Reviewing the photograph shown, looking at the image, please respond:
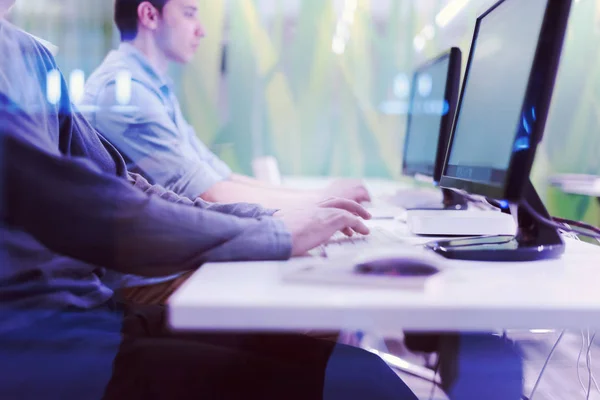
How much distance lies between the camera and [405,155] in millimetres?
2088

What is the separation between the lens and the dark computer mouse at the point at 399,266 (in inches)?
25.8

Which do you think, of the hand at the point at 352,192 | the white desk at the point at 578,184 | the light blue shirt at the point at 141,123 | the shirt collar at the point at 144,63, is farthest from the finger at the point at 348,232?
the white desk at the point at 578,184

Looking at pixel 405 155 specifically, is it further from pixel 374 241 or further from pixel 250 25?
pixel 250 25

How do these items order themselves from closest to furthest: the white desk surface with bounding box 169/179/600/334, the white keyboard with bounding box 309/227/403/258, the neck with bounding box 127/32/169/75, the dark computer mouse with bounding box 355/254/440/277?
the white desk surface with bounding box 169/179/600/334 → the dark computer mouse with bounding box 355/254/440/277 → the white keyboard with bounding box 309/227/403/258 → the neck with bounding box 127/32/169/75

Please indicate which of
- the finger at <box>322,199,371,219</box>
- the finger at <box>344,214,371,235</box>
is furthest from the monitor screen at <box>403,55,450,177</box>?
the finger at <box>344,214,371,235</box>

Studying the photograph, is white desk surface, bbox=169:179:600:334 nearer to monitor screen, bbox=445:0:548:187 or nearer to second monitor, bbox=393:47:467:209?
monitor screen, bbox=445:0:548:187

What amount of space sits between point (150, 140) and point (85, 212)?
1154 mm

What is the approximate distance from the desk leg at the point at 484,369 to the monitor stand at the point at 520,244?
24 cm

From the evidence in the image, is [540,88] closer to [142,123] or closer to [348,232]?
[348,232]

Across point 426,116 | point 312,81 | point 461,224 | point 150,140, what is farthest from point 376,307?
point 312,81

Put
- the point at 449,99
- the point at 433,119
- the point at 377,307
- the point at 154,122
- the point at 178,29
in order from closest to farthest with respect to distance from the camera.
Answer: the point at 377,307, the point at 449,99, the point at 433,119, the point at 154,122, the point at 178,29

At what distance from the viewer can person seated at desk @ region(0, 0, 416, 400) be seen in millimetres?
702

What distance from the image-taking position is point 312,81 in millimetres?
3006

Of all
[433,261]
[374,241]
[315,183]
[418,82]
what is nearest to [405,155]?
[418,82]
